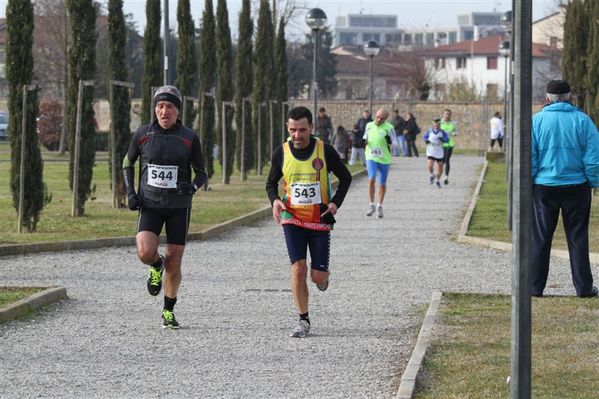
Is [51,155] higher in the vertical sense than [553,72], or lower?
lower

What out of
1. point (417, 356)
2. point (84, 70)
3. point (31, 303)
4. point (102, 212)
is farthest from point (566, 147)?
point (102, 212)

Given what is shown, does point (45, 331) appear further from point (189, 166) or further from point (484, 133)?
point (484, 133)

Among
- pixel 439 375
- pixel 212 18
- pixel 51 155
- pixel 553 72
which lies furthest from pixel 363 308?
pixel 553 72

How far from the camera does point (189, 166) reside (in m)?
11.4

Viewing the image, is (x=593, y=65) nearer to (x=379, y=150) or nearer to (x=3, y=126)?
(x=379, y=150)

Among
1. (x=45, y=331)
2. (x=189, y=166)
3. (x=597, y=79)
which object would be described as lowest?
(x=45, y=331)

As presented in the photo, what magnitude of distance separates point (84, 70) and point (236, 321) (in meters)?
11.8

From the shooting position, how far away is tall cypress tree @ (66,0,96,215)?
74.4 ft

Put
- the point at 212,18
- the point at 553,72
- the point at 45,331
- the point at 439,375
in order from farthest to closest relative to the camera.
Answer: the point at 553,72
the point at 212,18
the point at 45,331
the point at 439,375

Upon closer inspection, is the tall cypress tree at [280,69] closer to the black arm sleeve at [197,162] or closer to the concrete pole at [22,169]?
the concrete pole at [22,169]

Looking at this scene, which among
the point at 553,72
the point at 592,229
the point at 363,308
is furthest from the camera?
the point at 553,72

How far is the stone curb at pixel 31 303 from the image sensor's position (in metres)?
11.5

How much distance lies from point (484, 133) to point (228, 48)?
32.5 metres

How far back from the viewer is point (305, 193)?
1087cm
